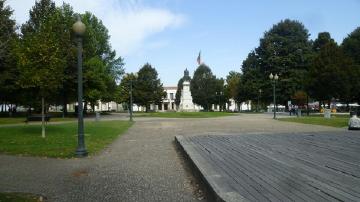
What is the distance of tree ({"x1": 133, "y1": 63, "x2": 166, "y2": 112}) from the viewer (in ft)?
322

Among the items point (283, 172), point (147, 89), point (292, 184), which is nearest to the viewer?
point (292, 184)

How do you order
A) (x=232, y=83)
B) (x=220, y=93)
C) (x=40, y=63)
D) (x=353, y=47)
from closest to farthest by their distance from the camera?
(x=40, y=63), (x=353, y=47), (x=232, y=83), (x=220, y=93)

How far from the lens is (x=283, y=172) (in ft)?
26.7

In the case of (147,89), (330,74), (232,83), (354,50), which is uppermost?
(354,50)

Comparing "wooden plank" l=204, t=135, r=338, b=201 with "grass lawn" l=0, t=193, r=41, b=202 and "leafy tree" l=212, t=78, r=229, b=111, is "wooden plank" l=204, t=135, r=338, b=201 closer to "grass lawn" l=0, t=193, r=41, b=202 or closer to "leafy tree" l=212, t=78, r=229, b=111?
"grass lawn" l=0, t=193, r=41, b=202

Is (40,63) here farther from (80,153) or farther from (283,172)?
Result: (283,172)

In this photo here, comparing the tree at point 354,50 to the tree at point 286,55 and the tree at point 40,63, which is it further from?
the tree at point 40,63

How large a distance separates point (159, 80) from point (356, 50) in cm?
4788

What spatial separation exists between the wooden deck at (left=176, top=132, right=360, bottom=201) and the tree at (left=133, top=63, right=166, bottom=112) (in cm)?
8553

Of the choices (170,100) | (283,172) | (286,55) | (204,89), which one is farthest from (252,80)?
(170,100)

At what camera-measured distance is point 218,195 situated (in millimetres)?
6016

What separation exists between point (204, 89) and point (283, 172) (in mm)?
105233

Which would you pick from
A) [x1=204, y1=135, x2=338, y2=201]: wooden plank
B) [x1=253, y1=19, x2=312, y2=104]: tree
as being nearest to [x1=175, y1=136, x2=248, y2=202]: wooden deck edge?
[x1=204, y1=135, x2=338, y2=201]: wooden plank

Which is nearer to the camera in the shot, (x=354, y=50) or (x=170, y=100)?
(x=354, y=50)
